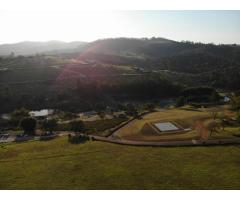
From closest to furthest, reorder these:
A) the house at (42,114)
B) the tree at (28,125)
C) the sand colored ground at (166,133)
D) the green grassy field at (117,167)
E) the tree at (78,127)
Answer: the green grassy field at (117,167), the sand colored ground at (166,133), the tree at (78,127), the tree at (28,125), the house at (42,114)

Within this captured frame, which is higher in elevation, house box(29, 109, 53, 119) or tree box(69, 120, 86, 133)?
tree box(69, 120, 86, 133)

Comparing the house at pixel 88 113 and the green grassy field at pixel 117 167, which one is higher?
the green grassy field at pixel 117 167

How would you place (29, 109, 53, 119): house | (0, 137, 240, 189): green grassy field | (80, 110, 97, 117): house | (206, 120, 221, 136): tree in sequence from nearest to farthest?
(0, 137, 240, 189): green grassy field → (206, 120, 221, 136): tree → (80, 110, 97, 117): house → (29, 109, 53, 119): house

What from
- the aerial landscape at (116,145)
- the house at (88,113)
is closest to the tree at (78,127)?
the aerial landscape at (116,145)

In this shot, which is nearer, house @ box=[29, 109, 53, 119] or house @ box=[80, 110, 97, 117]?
house @ box=[80, 110, 97, 117]

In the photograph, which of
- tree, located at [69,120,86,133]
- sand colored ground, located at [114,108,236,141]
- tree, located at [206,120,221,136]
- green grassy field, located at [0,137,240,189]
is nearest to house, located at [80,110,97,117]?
sand colored ground, located at [114,108,236,141]

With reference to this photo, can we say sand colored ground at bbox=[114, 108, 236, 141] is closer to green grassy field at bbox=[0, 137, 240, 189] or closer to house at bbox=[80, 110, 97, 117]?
green grassy field at bbox=[0, 137, 240, 189]

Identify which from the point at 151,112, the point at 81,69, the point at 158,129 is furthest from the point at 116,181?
the point at 81,69

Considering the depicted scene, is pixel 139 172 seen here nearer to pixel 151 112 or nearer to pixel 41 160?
pixel 41 160

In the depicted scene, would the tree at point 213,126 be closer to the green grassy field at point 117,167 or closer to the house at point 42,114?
the green grassy field at point 117,167

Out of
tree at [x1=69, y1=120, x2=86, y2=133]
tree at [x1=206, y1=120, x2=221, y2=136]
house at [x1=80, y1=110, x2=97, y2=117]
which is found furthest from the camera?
house at [x1=80, y1=110, x2=97, y2=117]
